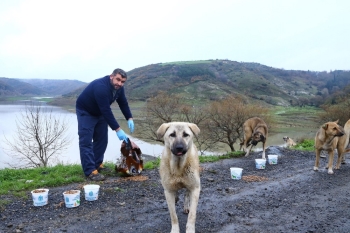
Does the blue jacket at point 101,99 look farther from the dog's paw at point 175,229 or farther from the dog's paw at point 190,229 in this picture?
the dog's paw at point 190,229

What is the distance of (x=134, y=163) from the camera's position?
23.7 feet

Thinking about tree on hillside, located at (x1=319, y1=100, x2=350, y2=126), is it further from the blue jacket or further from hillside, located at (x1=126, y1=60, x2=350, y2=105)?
hillside, located at (x1=126, y1=60, x2=350, y2=105)

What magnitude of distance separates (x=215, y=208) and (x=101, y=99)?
3440 mm

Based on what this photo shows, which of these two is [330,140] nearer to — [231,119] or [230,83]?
[231,119]

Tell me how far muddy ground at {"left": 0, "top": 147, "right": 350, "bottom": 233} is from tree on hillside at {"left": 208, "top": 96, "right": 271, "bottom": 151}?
20.8 m

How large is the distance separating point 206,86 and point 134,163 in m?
67.7

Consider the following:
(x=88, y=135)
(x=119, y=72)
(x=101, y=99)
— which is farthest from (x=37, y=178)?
(x=119, y=72)

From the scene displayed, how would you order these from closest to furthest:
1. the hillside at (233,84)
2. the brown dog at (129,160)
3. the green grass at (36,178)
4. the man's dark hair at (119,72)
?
1. the green grass at (36,178)
2. the man's dark hair at (119,72)
3. the brown dog at (129,160)
4. the hillside at (233,84)

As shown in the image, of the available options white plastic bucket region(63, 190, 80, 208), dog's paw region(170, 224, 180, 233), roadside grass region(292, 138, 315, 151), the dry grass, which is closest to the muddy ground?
the dry grass

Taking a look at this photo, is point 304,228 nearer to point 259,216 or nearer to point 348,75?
point 259,216

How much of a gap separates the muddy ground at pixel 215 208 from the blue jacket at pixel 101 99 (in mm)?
1536

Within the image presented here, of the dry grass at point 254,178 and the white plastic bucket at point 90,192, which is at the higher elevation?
the white plastic bucket at point 90,192

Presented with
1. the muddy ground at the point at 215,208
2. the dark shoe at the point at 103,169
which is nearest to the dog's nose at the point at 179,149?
the muddy ground at the point at 215,208

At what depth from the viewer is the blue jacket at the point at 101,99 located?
6.56 m
